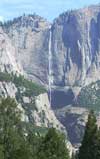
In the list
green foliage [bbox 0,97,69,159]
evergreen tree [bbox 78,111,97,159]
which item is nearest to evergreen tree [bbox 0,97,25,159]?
green foliage [bbox 0,97,69,159]

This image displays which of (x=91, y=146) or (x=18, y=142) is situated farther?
(x=18, y=142)

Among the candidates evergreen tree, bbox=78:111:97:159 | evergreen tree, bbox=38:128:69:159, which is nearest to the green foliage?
evergreen tree, bbox=38:128:69:159

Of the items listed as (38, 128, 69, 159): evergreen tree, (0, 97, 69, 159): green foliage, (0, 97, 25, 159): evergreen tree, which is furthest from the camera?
(0, 97, 25, 159): evergreen tree

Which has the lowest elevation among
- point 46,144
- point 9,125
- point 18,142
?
point 18,142

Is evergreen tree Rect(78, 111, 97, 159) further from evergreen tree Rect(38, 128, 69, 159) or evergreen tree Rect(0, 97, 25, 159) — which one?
evergreen tree Rect(0, 97, 25, 159)

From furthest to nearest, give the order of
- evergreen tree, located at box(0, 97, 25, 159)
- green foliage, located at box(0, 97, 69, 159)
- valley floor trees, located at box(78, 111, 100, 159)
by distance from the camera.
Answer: evergreen tree, located at box(0, 97, 25, 159)
green foliage, located at box(0, 97, 69, 159)
valley floor trees, located at box(78, 111, 100, 159)

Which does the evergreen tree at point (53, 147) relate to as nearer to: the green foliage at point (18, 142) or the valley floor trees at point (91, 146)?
the green foliage at point (18, 142)

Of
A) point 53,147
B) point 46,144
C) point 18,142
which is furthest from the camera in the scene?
point 18,142

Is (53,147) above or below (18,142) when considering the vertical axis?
above

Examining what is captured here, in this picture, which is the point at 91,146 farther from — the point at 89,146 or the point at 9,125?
the point at 9,125

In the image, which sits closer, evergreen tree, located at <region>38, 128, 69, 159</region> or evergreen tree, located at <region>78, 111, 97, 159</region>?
evergreen tree, located at <region>78, 111, 97, 159</region>

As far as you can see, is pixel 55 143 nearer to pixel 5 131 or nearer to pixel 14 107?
pixel 5 131

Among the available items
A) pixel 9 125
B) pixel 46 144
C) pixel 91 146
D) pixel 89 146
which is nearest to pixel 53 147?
pixel 46 144

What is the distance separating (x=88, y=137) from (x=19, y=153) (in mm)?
9044
